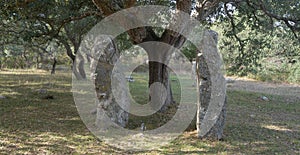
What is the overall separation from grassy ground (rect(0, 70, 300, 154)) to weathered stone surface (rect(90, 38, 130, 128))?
1.96ft

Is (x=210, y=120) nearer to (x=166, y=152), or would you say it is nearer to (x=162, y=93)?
(x=166, y=152)

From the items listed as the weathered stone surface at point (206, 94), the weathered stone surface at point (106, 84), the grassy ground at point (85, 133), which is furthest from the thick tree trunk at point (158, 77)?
the weathered stone surface at point (206, 94)

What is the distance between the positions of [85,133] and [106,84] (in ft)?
3.75

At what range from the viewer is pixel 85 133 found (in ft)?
19.4

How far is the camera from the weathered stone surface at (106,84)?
6.28 meters

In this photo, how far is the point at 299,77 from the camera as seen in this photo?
20.1 m

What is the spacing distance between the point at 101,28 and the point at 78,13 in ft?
6.98

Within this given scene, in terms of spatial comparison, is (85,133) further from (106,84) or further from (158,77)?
(158,77)

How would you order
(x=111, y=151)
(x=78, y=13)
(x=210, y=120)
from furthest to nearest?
(x=78, y=13)
(x=210, y=120)
(x=111, y=151)

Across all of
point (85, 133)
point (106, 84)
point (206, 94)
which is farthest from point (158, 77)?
point (85, 133)

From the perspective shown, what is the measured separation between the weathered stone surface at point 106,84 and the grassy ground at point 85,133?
60cm

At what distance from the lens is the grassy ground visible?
5.01m

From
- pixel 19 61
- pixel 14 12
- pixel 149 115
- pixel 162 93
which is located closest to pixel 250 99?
pixel 162 93

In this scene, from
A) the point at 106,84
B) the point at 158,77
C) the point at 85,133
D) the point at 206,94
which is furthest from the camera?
the point at 158,77
